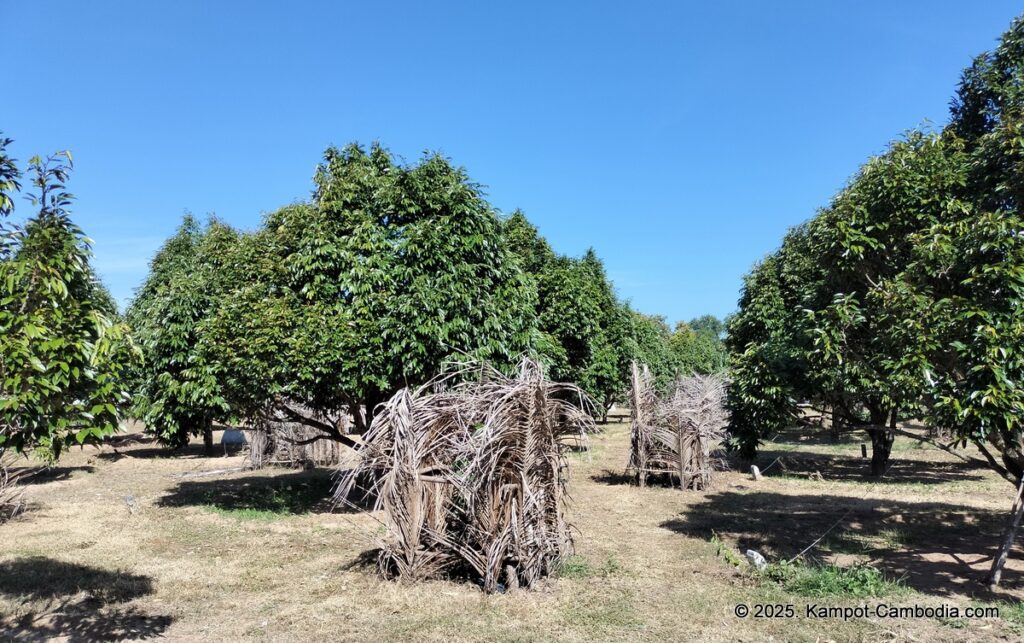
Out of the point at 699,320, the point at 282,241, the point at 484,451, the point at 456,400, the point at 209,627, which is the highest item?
the point at 699,320

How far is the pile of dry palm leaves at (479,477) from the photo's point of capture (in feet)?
26.2

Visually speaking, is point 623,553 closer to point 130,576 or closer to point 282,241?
point 130,576

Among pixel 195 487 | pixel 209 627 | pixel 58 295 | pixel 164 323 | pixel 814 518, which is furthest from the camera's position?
pixel 195 487

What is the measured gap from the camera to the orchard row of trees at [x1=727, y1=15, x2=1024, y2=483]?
6.80 meters

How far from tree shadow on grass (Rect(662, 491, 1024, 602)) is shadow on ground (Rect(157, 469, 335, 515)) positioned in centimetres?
784

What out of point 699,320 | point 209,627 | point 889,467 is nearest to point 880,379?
point 209,627

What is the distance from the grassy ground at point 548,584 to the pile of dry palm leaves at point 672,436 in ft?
2.04

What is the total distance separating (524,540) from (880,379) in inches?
237

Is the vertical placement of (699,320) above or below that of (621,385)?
above

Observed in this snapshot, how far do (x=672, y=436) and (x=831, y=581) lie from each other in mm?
8826

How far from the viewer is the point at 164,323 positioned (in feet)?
47.7

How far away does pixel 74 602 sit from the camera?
789 cm

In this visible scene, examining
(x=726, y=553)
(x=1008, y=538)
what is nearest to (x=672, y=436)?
(x=726, y=553)

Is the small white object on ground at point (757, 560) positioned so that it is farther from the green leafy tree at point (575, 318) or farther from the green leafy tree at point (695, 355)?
the green leafy tree at point (695, 355)
